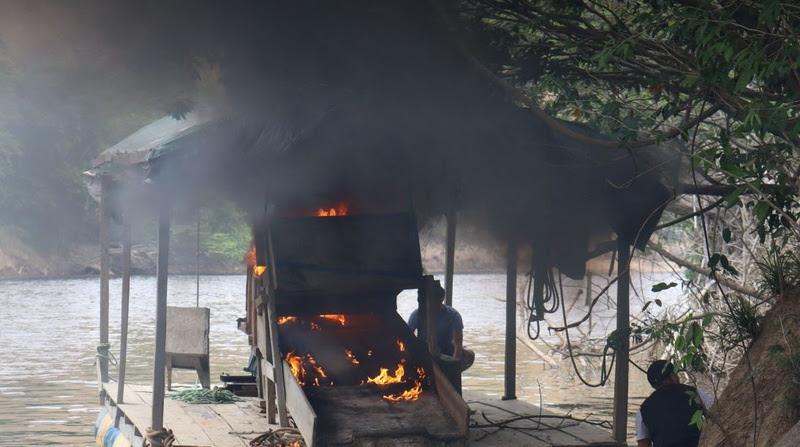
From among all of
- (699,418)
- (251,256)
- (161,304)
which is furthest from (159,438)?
(699,418)

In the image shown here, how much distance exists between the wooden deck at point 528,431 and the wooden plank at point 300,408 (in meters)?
1.62

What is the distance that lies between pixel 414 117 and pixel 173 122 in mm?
4738

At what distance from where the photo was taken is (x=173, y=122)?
1419 cm

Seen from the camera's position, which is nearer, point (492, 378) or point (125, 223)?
point (125, 223)

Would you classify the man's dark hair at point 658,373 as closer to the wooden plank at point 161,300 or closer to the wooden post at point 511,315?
the wooden post at point 511,315

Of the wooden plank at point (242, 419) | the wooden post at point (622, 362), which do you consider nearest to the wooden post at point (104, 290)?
the wooden plank at point (242, 419)

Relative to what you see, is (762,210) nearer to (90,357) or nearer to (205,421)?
(205,421)

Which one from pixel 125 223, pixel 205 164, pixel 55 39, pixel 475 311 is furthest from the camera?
pixel 475 311

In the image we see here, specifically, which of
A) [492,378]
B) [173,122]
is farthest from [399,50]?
[492,378]

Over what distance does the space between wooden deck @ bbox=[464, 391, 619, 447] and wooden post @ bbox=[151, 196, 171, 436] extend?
301 centimetres

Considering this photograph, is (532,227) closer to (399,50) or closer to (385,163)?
(385,163)

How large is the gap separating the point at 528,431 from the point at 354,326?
1.94 metres

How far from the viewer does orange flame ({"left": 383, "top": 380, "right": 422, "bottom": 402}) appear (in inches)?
393

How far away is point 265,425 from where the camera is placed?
423 inches
